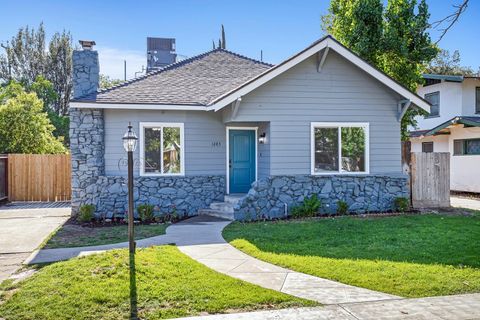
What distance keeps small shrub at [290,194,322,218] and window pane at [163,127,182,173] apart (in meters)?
3.63

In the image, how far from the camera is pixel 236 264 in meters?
6.43

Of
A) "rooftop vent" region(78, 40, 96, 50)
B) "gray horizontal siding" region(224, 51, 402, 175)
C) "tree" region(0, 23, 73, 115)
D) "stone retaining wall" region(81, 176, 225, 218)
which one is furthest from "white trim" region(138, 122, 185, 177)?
"tree" region(0, 23, 73, 115)

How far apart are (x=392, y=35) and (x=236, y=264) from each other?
1207cm

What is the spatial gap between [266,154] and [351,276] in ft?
21.9

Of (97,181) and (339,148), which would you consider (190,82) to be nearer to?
(97,181)

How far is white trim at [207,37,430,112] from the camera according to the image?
11086 millimetres

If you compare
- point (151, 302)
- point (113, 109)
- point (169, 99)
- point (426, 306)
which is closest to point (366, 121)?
point (169, 99)

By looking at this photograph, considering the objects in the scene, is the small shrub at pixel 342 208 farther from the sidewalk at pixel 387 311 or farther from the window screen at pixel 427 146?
the window screen at pixel 427 146

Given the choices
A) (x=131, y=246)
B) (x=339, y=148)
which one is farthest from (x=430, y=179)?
(x=131, y=246)

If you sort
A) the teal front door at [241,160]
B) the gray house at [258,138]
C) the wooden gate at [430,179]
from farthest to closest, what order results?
the wooden gate at [430,179] < the teal front door at [241,160] < the gray house at [258,138]

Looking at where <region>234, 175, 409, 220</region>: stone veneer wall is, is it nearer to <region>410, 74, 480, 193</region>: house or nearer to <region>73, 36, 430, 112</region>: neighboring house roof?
<region>73, 36, 430, 112</region>: neighboring house roof

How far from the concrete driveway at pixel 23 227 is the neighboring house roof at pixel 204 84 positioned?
339 centimetres

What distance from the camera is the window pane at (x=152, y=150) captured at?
12.1 metres

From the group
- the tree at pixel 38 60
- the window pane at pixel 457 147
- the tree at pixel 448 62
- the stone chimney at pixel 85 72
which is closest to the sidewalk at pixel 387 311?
the stone chimney at pixel 85 72
